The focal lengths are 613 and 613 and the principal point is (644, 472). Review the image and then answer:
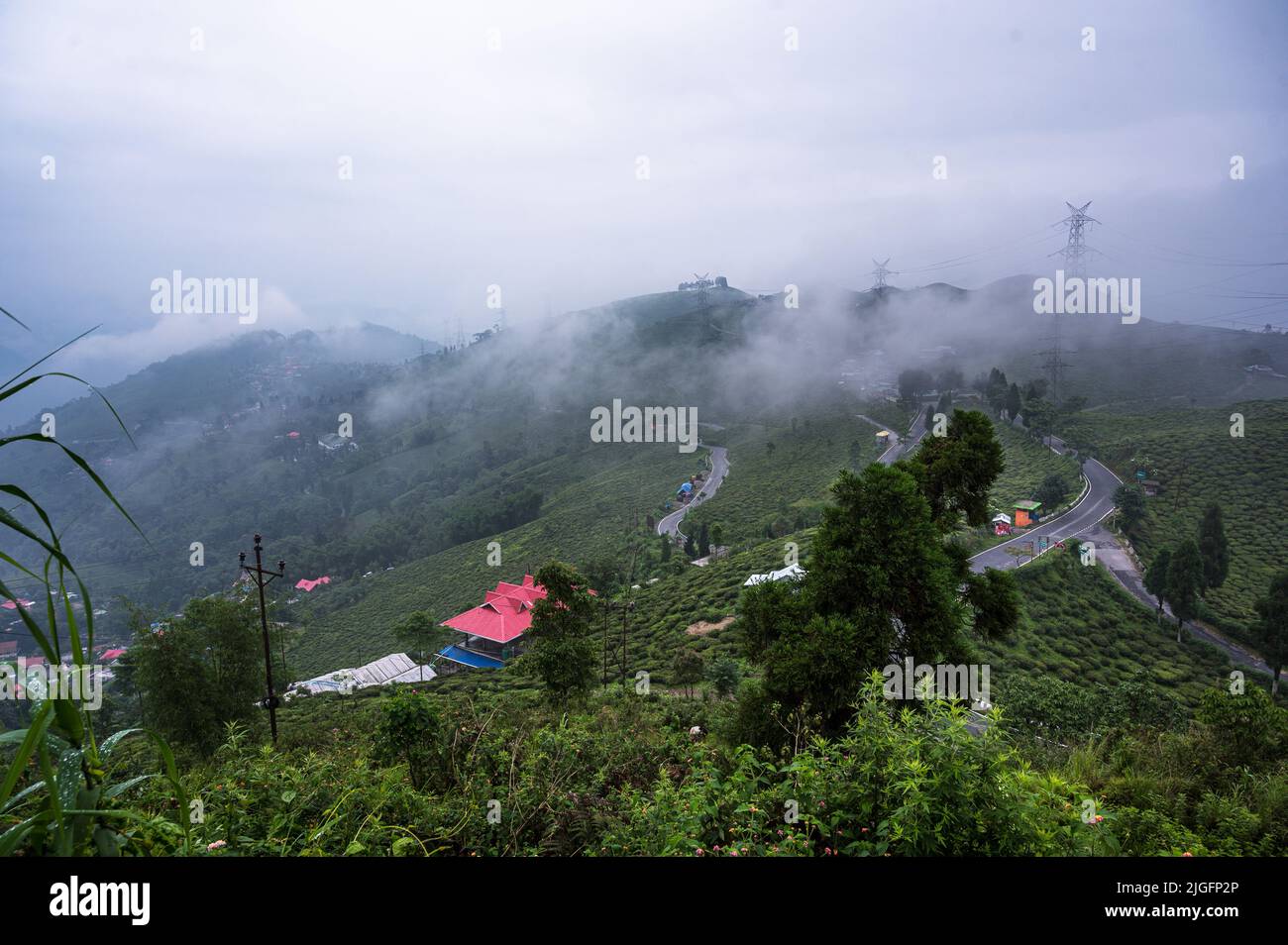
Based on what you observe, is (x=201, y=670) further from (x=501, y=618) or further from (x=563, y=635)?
(x=501, y=618)

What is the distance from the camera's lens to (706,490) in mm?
60281

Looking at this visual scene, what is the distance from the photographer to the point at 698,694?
16.7 metres

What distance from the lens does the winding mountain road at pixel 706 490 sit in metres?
50.9

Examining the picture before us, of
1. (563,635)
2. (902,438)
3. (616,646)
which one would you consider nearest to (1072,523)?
(616,646)

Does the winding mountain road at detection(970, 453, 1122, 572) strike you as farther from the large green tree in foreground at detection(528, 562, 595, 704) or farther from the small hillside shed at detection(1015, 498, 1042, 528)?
the large green tree in foreground at detection(528, 562, 595, 704)

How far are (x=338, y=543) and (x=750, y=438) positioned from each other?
5046 cm

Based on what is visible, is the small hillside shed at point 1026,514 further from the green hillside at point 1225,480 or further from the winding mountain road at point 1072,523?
the green hillside at point 1225,480

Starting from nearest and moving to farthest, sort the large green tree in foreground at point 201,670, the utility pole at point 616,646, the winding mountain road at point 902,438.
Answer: the large green tree in foreground at point 201,670 → the utility pole at point 616,646 → the winding mountain road at point 902,438

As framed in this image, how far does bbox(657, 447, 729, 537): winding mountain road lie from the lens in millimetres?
50922

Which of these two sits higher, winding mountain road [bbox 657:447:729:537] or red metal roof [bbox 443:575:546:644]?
winding mountain road [bbox 657:447:729:537]

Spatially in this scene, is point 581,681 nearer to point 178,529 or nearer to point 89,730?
point 89,730

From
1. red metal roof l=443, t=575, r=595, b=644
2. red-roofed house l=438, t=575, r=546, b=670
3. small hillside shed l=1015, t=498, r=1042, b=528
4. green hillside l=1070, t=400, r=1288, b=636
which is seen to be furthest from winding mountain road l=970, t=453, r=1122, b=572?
red metal roof l=443, t=575, r=595, b=644

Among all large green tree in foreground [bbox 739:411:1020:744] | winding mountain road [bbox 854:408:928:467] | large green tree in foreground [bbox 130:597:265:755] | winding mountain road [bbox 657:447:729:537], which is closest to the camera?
large green tree in foreground [bbox 739:411:1020:744]

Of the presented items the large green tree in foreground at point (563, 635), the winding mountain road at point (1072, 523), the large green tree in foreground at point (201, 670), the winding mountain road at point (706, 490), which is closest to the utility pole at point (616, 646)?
the large green tree in foreground at point (563, 635)
